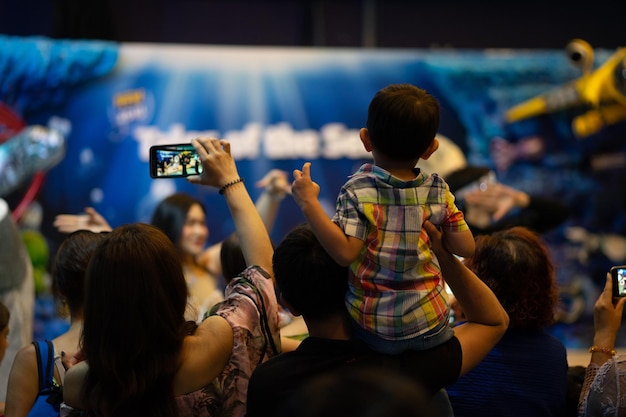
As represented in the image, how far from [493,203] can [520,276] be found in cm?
177

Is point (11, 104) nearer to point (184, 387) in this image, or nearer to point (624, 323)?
point (184, 387)

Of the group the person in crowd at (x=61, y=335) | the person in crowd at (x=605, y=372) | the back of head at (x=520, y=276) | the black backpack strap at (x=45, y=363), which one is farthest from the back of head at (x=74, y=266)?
the person in crowd at (x=605, y=372)

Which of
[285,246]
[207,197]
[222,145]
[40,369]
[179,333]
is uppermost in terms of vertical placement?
[222,145]

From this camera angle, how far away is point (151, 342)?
146 centimetres

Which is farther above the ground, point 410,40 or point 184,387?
point 410,40

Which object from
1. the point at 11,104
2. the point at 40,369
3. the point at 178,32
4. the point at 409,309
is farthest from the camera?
the point at 178,32

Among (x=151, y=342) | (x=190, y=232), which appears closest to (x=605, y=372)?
(x=151, y=342)

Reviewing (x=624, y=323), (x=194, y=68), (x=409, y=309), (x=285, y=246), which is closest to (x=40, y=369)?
(x=285, y=246)

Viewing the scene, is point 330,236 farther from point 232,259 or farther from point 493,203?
point 493,203

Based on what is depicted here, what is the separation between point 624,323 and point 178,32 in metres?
3.85

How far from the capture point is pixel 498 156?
496 cm

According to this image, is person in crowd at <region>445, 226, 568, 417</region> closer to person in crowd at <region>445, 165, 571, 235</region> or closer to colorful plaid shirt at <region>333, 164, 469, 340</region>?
colorful plaid shirt at <region>333, 164, 469, 340</region>

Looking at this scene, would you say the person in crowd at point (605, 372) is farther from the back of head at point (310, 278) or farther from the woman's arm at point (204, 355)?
the woman's arm at point (204, 355)

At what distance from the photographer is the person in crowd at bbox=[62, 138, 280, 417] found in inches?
57.2
